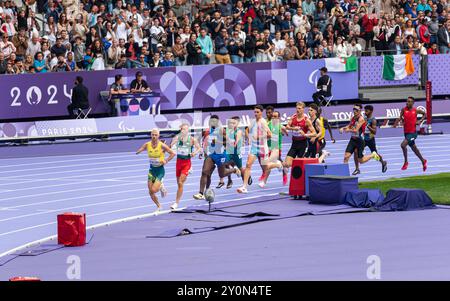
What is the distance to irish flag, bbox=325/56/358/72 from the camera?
38469 mm

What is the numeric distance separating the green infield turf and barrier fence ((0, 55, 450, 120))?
11626 millimetres

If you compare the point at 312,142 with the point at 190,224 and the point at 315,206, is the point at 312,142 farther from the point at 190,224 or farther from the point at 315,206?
the point at 190,224

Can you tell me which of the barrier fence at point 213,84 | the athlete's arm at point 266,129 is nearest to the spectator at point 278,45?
the barrier fence at point 213,84

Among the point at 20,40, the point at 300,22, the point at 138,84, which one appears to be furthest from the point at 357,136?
the point at 300,22

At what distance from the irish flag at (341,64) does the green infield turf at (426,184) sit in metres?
12.1

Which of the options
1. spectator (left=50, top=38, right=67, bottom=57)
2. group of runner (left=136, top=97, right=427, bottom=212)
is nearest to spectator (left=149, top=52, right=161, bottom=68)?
spectator (left=50, top=38, right=67, bottom=57)

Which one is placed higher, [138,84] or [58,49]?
[58,49]

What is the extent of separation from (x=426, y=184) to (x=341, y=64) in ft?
45.7

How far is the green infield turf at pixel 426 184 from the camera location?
77.7 ft

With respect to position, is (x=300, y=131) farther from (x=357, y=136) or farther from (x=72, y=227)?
(x=72, y=227)

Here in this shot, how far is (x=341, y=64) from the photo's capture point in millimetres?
38625

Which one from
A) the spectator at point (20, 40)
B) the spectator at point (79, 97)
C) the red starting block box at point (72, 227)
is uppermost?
the spectator at point (20, 40)

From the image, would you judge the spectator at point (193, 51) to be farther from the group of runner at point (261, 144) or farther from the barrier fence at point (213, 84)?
the group of runner at point (261, 144)

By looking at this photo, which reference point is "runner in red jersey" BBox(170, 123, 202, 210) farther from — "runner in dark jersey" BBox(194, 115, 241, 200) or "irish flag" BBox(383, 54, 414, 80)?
"irish flag" BBox(383, 54, 414, 80)
